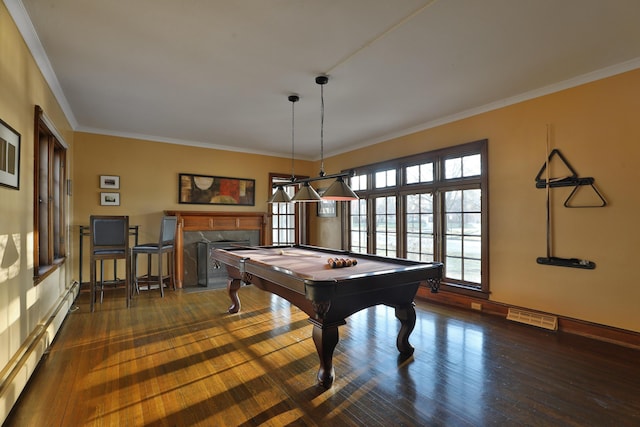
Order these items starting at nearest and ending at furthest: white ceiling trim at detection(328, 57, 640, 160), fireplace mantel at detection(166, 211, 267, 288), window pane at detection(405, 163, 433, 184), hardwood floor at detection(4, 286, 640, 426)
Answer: hardwood floor at detection(4, 286, 640, 426), white ceiling trim at detection(328, 57, 640, 160), window pane at detection(405, 163, 433, 184), fireplace mantel at detection(166, 211, 267, 288)

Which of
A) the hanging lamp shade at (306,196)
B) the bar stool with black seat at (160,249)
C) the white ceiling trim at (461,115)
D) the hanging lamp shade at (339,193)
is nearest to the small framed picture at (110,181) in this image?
the white ceiling trim at (461,115)

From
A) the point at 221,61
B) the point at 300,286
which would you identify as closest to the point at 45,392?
the point at 300,286

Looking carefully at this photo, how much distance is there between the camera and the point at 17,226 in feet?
7.78

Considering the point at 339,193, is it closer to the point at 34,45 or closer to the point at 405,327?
the point at 405,327

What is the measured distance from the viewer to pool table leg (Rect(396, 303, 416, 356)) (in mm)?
2840

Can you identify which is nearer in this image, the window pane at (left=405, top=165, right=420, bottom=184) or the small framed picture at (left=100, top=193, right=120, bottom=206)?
the window pane at (left=405, top=165, right=420, bottom=184)

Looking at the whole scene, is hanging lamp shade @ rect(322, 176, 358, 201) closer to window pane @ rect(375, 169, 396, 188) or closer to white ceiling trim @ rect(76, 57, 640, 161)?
white ceiling trim @ rect(76, 57, 640, 161)

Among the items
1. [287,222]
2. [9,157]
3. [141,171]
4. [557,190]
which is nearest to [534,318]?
[557,190]

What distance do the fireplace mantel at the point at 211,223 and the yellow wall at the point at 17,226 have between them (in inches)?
97.6

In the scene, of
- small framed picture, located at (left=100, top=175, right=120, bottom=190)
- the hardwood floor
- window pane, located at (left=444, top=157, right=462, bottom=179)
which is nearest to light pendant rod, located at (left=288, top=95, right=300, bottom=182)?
the hardwood floor

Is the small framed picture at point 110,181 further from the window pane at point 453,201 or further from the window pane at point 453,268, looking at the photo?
the window pane at point 453,268

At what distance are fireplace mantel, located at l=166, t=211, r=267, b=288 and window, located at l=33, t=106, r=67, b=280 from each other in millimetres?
1615

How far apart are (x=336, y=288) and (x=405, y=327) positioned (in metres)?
1.06

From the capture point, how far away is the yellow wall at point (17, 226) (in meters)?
2.08
